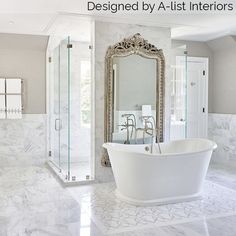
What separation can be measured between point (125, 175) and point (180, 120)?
7.20ft

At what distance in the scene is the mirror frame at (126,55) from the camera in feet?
16.0

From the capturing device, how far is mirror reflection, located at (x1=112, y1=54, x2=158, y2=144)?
4957mm

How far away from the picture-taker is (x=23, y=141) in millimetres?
6137

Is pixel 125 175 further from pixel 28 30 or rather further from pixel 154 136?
pixel 28 30

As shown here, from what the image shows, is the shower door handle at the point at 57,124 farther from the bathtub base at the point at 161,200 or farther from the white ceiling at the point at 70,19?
the bathtub base at the point at 161,200

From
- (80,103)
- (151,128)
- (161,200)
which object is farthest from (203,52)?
(161,200)

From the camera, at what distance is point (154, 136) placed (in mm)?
5180

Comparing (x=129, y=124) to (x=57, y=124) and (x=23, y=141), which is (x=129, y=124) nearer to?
(x=57, y=124)

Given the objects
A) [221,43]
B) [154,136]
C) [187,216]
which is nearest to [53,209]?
[187,216]

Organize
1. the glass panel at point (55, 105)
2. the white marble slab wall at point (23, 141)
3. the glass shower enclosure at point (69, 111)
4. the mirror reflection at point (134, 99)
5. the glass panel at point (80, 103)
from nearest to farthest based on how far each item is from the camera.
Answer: the mirror reflection at point (134, 99)
the glass shower enclosure at point (69, 111)
the glass panel at point (55, 105)
the white marble slab wall at point (23, 141)
the glass panel at point (80, 103)

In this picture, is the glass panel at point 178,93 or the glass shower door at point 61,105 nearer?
the glass shower door at point 61,105

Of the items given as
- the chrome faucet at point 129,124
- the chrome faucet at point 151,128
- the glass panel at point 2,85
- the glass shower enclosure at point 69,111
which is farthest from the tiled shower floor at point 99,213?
the glass panel at point 2,85

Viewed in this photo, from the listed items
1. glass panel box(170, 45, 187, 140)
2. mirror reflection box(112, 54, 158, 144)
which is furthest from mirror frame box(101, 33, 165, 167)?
glass panel box(170, 45, 187, 140)

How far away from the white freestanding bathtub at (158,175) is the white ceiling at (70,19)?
188cm
